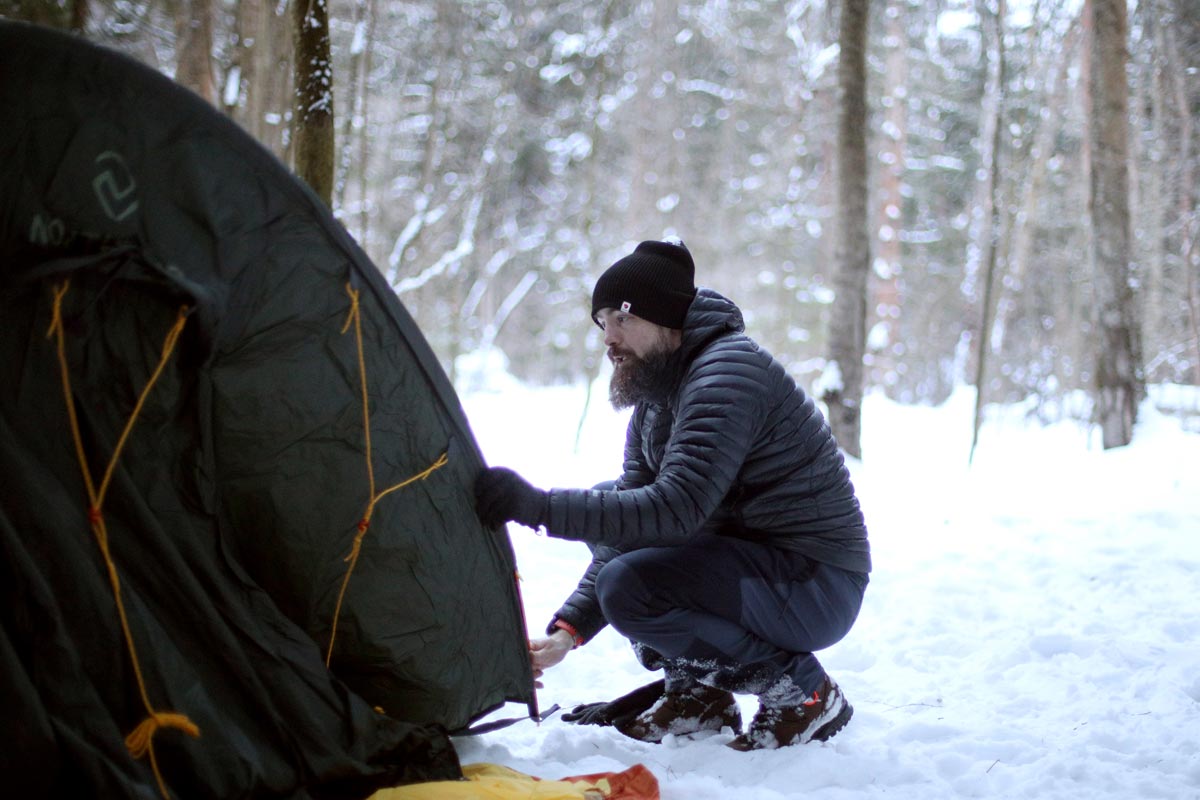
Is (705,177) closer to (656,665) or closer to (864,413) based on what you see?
(864,413)

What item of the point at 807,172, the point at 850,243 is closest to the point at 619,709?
the point at 850,243

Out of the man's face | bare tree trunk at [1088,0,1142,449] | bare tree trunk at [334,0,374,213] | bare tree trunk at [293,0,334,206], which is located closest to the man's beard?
the man's face

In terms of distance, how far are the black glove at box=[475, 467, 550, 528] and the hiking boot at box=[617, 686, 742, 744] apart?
2.68 feet

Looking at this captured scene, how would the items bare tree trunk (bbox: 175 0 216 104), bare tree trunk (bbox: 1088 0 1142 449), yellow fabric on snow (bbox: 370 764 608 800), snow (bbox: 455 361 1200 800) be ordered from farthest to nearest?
bare tree trunk (bbox: 1088 0 1142 449) → bare tree trunk (bbox: 175 0 216 104) → snow (bbox: 455 361 1200 800) → yellow fabric on snow (bbox: 370 764 608 800)

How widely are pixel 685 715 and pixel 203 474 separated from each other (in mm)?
1584

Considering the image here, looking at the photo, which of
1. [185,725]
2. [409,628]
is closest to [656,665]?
[409,628]

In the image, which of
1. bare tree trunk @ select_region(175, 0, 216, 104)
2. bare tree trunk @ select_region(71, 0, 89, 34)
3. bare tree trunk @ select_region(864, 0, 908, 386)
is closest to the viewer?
bare tree trunk @ select_region(71, 0, 89, 34)

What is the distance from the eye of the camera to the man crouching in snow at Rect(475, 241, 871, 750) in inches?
104

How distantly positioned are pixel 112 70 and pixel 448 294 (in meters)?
15.1

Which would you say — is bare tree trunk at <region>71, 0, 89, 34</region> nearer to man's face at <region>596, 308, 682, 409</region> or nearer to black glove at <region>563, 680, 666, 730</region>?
man's face at <region>596, 308, 682, 409</region>

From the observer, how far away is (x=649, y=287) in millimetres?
2732

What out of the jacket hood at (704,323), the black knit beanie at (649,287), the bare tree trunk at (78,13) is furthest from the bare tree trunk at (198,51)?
the jacket hood at (704,323)

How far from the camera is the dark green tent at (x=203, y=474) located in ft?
6.05

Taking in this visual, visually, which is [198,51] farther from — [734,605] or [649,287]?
[734,605]
